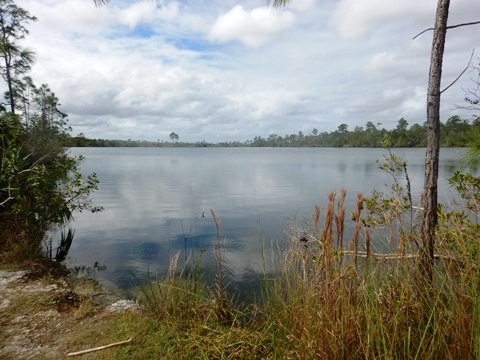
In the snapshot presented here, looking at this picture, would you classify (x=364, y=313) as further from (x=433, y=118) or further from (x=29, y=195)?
(x=29, y=195)

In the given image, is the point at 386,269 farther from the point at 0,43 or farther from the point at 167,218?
the point at 0,43

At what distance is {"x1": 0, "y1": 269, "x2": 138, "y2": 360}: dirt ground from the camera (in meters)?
3.48

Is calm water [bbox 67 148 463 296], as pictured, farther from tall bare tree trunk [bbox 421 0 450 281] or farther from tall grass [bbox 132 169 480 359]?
tall grass [bbox 132 169 480 359]

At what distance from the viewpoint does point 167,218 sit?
52.1 ft

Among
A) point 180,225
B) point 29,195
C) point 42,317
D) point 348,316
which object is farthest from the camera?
point 180,225

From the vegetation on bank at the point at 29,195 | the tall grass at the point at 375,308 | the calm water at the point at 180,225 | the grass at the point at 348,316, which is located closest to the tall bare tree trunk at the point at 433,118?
the grass at the point at 348,316

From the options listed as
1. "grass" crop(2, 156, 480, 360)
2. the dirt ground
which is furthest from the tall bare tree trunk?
the dirt ground

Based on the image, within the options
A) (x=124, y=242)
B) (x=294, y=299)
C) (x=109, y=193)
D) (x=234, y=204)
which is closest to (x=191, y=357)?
(x=294, y=299)

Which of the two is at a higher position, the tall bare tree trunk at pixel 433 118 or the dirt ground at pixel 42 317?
the tall bare tree trunk at pixel 433 118

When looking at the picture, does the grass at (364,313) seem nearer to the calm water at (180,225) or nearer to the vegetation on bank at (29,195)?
the calm water at (180,225)

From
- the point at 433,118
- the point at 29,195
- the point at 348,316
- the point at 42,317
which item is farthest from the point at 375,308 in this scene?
the point at 29,195

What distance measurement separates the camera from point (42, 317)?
423 cm

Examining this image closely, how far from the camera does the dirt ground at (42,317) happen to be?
3.48 metres

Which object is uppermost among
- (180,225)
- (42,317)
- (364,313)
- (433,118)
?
(433,118)
